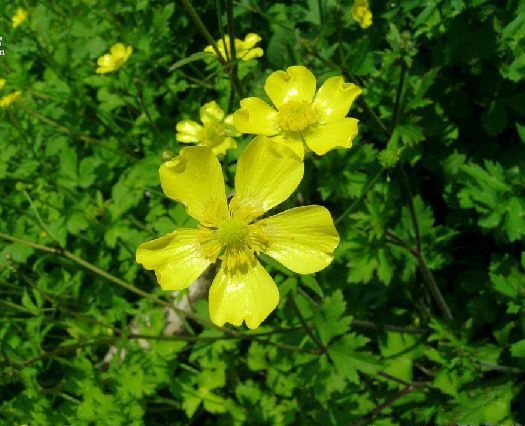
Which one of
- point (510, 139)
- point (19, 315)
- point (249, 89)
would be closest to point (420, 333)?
point (510, 139)

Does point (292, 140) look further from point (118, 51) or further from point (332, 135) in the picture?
point (118, 51)

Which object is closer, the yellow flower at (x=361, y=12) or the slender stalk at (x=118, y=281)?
the slender stalk at (x=118, y=281)

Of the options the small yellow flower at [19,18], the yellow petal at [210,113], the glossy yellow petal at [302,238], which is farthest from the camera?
the small yellow flower at [19,18]

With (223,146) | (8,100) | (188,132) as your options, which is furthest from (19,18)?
(223,146)

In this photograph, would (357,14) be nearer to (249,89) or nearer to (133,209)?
(249,89)

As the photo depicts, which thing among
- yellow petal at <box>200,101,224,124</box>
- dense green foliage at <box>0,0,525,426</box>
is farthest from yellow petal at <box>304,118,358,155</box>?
→ yellow petal at <box>200,101,224,124</box>

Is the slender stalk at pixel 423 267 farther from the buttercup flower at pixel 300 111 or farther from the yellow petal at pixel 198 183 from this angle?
the yellow petal at pixel 198 183

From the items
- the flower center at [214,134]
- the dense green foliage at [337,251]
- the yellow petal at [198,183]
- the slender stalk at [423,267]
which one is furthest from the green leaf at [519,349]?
the flower center at [214,134]
